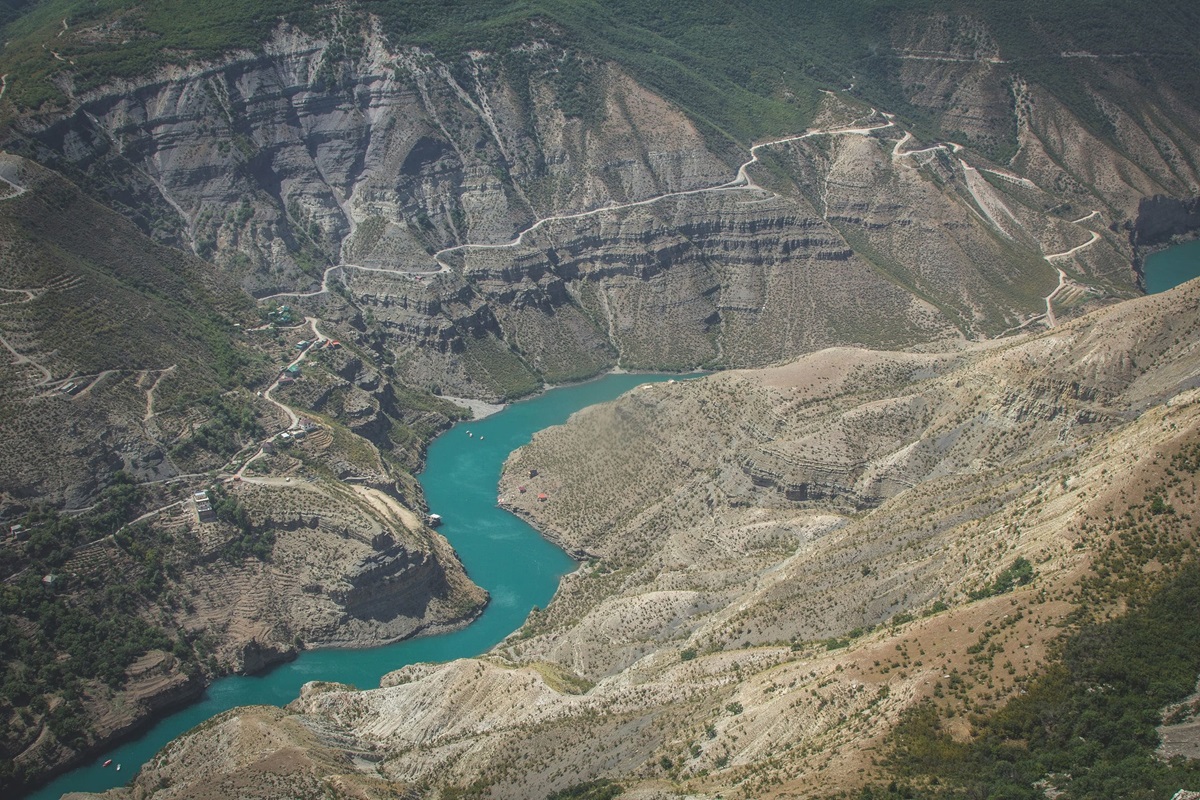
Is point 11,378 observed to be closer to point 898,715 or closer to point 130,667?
point 130,667

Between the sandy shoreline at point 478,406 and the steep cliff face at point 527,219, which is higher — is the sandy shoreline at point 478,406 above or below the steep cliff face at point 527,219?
below

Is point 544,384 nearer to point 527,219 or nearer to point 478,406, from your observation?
point 478,406

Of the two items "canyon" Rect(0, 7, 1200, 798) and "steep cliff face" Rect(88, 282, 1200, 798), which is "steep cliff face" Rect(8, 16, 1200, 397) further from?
"steep cliff face" Rect(88, 282, 1200, 798)

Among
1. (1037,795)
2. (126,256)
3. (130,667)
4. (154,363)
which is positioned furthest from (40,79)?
(1037,795)

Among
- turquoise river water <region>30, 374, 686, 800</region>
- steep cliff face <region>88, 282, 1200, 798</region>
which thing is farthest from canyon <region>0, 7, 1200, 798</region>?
turquoise river water <region>30, 374, 686, 800</region>

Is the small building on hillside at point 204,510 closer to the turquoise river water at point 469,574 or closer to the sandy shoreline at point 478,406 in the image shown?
the turquoise river water at point 469,574

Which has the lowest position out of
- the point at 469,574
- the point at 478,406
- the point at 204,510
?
the point at 469,574

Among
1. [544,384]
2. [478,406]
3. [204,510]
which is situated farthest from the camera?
[544,384]

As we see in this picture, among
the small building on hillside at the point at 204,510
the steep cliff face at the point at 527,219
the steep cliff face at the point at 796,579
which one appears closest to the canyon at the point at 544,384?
the steep cliff face at the point at 796,579

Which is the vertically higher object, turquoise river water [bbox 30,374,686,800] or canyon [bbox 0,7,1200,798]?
canyon [bbox 0,7,1200,798]

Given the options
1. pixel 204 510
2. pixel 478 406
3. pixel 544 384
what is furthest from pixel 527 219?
pixel 204 510
